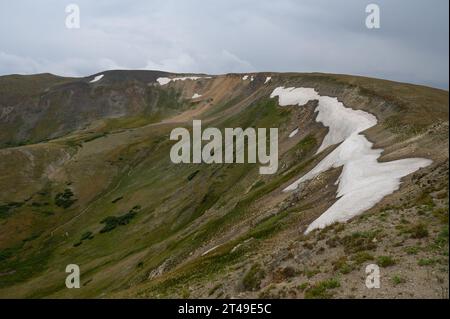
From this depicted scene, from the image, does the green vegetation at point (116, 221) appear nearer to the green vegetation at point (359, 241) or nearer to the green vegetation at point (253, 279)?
the green vegetation at point (253, 279)

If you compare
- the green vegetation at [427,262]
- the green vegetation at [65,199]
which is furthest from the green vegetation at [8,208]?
the green vegetation at [427,262]

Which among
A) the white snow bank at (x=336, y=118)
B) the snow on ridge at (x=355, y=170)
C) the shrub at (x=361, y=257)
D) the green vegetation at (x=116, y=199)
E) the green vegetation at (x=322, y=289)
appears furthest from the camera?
the green vegetation at (x=116, y=199)

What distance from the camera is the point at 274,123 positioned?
90.0m

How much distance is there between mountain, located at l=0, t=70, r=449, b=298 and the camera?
21.2 meters

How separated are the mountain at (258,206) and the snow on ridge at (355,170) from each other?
18cm

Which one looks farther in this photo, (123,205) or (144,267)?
(123,205)

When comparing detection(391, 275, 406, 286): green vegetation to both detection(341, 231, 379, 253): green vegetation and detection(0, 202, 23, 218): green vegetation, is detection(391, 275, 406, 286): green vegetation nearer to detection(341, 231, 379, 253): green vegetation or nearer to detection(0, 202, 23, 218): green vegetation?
detection(341, 231, 379, 253): green vegetation

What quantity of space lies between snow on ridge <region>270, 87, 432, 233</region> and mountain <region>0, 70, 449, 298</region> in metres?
0.18

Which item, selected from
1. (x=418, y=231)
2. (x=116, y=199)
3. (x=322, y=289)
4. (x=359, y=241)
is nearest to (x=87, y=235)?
(x=116, y=199)

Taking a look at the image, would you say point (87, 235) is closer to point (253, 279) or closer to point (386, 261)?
point (253, 279)

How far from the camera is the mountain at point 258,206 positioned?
21.2 m

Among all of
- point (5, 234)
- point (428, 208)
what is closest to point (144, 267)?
point (428, 208)
